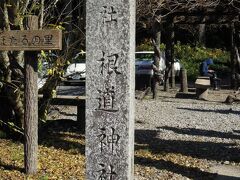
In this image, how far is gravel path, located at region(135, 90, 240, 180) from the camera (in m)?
6.66

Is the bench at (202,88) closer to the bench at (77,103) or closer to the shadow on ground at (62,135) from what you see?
the shadow on ground at (62,135)

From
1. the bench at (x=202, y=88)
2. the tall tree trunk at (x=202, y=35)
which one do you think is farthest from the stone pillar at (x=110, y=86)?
the tall tree trunk at (x=202, y=35)

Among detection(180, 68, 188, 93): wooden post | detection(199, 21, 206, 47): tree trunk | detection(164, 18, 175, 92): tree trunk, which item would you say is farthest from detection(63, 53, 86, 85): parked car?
detection(199, 21, 206, 47): tree trunk

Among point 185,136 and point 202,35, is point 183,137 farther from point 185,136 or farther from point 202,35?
point 202,35

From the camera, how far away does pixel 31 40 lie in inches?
230

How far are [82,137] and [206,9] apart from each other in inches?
257

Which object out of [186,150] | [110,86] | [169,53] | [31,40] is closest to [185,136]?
[186,150]

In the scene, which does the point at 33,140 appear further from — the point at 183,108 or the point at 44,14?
the point at 183,108

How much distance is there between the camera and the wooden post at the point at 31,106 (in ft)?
19.9

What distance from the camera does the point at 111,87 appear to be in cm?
420

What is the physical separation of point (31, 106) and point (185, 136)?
4.01 meters

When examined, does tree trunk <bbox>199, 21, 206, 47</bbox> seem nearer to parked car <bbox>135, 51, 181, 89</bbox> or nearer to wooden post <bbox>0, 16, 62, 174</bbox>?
parked car <bbox>135, 51, 181, 89</bbox>

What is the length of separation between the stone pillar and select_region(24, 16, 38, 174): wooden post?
2.00 meters

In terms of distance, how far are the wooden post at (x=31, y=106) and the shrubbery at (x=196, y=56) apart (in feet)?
66.7
